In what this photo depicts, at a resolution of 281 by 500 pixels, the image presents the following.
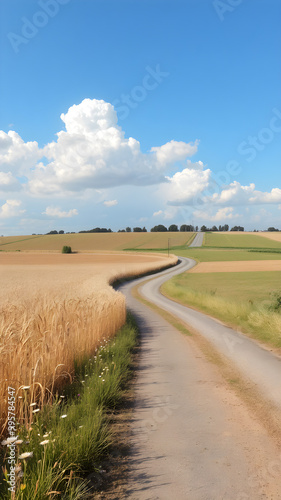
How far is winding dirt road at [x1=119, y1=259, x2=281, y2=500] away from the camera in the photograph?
441 centimetres

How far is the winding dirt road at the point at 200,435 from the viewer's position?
14.5ft

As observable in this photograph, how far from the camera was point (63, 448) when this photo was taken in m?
4.65

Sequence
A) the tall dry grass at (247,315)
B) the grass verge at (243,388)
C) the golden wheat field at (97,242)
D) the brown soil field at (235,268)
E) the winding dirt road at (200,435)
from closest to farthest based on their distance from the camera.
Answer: the winding dirt road at (200,435)
the grass verge at (243,388)
the tall dry grass at (247,315)
the brown soil field at (235,268)
the golden wheat field at (97,242)

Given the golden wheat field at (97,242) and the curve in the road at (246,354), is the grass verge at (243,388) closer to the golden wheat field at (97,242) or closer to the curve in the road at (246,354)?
the curve in the road at (246,354)

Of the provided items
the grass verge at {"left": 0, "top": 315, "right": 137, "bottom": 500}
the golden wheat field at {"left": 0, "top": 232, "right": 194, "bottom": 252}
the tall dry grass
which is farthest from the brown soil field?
the golden wheat field at {"left": 0, "top": 232, "right": 194, "bottom": 252}

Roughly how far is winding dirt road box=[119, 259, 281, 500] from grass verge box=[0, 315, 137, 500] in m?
0.59

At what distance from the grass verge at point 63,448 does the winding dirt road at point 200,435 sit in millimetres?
587

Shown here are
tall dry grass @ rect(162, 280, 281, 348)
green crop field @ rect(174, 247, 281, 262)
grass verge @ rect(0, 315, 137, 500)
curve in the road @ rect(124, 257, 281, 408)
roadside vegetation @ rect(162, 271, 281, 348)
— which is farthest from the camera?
green crop field @ rect(174, 247, 281, 262)

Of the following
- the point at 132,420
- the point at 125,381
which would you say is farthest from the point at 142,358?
the point at 132,420

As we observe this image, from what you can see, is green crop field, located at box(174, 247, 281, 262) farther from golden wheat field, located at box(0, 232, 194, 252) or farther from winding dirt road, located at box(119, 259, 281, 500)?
winding dirt road, located at box(119, 259, 281, 500)

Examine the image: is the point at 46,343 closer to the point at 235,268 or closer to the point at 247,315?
the point at 247,315

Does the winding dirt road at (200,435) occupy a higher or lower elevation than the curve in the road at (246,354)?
higher

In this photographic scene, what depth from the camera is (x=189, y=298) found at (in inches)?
1139

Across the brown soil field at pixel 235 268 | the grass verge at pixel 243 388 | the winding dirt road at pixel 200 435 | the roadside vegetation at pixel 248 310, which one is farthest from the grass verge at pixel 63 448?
the brown soil field at pixel 235 268
